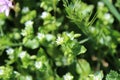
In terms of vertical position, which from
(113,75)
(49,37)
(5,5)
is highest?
(5,5)

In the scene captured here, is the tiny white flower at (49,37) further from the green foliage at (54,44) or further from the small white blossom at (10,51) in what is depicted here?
the small white blossom at (10,51)

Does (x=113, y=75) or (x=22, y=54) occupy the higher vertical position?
(x=22, y=54)

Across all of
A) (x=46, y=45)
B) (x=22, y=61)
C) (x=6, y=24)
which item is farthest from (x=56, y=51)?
(x=6, y=24)

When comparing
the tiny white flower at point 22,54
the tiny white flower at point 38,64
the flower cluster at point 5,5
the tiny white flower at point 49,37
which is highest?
the flower cluster at point 5,5

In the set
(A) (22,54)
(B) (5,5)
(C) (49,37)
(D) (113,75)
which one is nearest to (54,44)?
(C) (49,37)

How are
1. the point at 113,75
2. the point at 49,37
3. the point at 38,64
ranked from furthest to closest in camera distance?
the point at 49,37 < the point at 38,64 < the point at 113,75

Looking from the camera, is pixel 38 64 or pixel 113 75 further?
pixel 38 64

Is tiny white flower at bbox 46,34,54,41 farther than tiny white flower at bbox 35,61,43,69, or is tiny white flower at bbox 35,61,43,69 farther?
tiny white flower at bbox 46,34,54,41

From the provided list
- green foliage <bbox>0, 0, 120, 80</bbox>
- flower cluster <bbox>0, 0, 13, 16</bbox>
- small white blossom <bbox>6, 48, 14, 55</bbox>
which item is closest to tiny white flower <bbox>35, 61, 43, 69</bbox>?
green foliage <bbox>0, 0, 120, 80</bbox>

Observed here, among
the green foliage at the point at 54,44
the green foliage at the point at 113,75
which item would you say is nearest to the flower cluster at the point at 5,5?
the green foliage at the point at 54,44

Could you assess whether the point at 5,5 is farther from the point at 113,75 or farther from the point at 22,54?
the point at 113,75

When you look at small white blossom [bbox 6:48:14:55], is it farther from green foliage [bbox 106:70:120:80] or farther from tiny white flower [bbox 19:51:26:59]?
green foliage [bbox 106:70:120:80]
